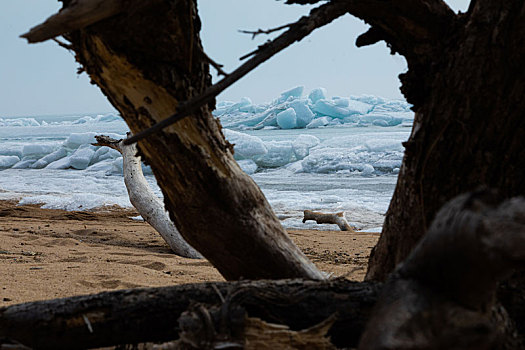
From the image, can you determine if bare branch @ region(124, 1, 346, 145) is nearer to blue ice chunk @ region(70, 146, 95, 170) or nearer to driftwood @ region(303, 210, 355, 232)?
driftwood @ region(303, 210, 355, 232)

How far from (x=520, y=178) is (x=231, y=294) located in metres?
1.03

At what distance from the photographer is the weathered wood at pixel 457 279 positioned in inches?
36.1

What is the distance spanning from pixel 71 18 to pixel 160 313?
2.89 feet

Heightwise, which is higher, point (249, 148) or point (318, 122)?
point (318, 122)

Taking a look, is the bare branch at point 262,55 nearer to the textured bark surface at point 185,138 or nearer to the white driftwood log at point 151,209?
the textured bark surface at point 185,138

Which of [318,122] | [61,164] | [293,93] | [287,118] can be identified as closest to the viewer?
[61,164]

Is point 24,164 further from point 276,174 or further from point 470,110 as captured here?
point 470,110

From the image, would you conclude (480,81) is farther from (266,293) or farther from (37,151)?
(37,151)

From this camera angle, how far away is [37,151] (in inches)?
709

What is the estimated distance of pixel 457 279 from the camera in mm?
1002

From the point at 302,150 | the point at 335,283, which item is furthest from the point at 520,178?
the point at 302,150

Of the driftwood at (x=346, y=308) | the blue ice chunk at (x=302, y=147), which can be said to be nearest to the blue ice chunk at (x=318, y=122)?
the blue ice chunk at (x=302, y=147)

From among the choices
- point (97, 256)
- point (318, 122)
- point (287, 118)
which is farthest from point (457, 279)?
point (318, 122)

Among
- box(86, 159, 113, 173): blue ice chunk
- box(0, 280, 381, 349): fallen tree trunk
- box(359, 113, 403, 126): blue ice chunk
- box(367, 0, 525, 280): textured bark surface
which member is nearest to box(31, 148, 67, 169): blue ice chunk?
box(86, 159, 113, 173): blue ice chunk
